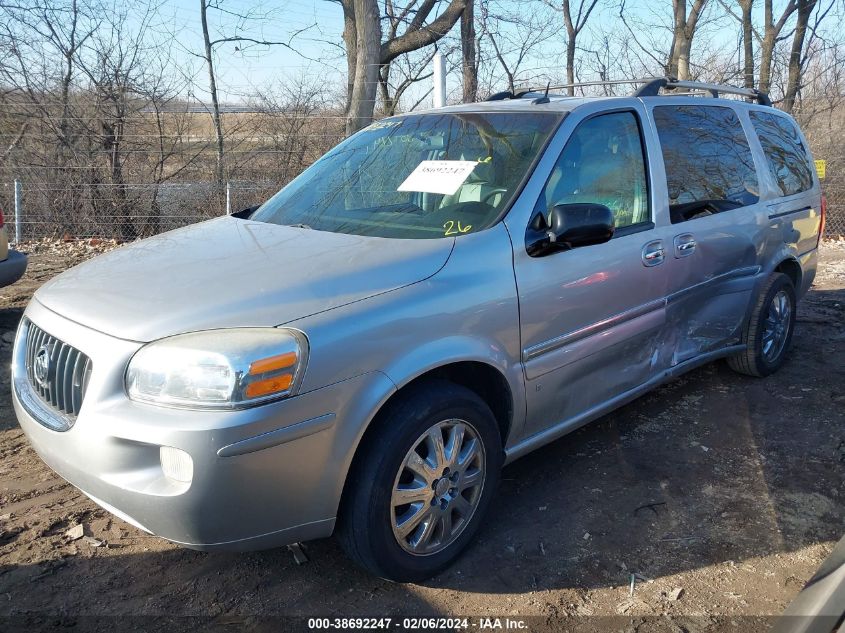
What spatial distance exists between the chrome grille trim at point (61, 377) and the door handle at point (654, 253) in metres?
2.64

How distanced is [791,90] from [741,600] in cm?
1760

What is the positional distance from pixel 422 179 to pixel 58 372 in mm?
1815

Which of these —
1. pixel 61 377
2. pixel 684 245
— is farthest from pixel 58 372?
pixel 684 245

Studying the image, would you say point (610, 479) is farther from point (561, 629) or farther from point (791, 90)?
point (791, 90)

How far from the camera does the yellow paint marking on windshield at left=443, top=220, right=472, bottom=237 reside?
306cm

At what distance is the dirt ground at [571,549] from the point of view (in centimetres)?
273

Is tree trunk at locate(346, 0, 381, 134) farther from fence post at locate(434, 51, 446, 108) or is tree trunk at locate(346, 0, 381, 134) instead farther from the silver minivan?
the silver minivan

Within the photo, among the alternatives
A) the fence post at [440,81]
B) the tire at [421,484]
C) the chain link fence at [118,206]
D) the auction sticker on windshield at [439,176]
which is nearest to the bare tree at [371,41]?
the chain link fence at [118,206]

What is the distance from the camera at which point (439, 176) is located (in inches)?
136

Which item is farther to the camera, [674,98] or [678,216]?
[674,98]

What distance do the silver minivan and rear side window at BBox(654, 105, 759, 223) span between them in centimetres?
3

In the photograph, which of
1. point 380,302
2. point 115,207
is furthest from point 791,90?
point 380,302

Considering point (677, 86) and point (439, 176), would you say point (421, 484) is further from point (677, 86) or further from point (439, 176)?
point (677, 86)

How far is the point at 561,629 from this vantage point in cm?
262
